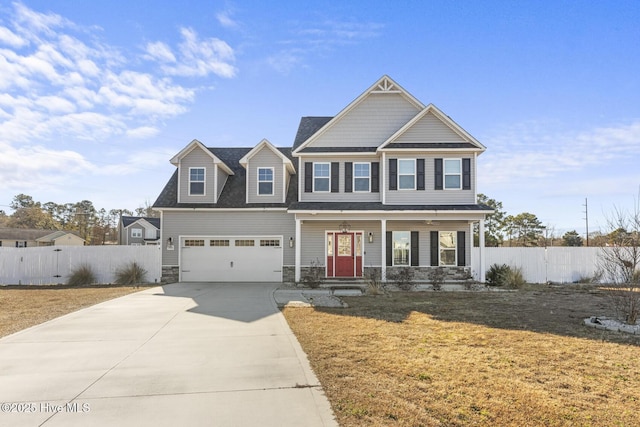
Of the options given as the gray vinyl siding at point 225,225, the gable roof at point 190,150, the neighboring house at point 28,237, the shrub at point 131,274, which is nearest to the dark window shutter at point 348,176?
the gray vinyl siding at point 225,225

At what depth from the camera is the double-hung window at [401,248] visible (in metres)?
17.9

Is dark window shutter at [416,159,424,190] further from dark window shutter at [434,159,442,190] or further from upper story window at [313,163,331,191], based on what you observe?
upper story window at [313,163,331,191]

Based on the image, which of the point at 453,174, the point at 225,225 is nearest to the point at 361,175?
the point at 453,174

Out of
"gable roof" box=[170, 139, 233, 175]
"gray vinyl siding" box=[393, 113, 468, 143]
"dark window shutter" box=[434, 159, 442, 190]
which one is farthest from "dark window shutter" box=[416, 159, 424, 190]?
"gable roof" box=[170, 139, 233, 175]

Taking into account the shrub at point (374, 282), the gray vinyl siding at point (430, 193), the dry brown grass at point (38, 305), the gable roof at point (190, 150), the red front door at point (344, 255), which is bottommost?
the dry brown grass at point (38, 305)

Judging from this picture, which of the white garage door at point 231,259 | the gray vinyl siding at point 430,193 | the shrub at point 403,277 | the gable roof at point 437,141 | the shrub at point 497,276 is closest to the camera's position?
the shrub at point 403,277

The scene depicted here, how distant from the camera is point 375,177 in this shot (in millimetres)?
18062

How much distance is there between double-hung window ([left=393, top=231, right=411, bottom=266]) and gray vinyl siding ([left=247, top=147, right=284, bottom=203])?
5.75 meters

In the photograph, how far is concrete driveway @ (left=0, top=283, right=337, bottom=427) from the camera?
4.18 metres

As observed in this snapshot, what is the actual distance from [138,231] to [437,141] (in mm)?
43212

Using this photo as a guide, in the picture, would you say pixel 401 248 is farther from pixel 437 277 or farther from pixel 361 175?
pixel 361 175

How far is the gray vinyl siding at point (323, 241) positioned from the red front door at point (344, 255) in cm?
26

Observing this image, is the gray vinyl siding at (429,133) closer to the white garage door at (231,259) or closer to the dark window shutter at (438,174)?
the dark window shutter at (438,174)

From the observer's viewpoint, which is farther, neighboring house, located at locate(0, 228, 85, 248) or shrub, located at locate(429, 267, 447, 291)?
neighboring house, located at locate(0, 228, 85, 248)
